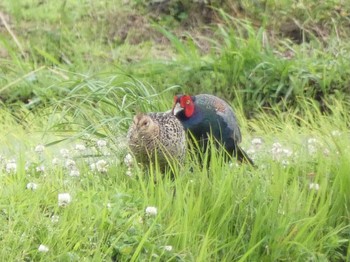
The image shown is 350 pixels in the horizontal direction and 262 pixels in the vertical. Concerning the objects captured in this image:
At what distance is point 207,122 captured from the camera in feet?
18.7

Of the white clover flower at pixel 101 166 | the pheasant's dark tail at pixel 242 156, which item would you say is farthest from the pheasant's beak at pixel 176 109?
the white clover flower at pixel 101 166

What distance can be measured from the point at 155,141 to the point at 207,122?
0.75m

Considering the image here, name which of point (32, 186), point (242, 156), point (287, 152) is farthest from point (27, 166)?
point (287, 152)

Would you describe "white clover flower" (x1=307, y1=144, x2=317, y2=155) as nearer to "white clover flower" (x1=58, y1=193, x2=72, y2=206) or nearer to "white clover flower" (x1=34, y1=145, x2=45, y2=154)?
"white clover flower" (x1=34, y1=145, x2=45, y2=154)

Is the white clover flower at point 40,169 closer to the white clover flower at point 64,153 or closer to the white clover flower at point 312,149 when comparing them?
the white clover flower at point 64,153

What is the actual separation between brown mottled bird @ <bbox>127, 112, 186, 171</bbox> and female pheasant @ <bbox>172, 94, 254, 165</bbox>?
1.66 ft

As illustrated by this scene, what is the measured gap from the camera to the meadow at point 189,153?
4.31 meters

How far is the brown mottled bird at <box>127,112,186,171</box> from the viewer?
5008mm

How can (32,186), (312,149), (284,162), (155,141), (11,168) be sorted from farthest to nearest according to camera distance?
(312,149)
(284,162)
(155,141)
(11,168)
(32,186)

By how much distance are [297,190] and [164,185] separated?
66cm

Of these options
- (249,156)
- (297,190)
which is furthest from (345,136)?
(297,190)

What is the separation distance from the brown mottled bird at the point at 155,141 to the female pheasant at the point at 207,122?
0.51 metres

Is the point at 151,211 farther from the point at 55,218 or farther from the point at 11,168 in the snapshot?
the point at 11,168

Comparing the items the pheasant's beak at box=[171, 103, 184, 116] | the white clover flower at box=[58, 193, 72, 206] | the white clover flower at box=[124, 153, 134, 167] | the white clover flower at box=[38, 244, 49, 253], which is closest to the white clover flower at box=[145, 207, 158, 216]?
the white clover flower at box=[58, 193, 72, 206]
